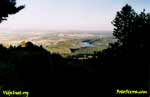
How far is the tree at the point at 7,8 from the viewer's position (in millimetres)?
38312

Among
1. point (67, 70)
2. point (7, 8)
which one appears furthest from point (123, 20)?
point (67, 70)

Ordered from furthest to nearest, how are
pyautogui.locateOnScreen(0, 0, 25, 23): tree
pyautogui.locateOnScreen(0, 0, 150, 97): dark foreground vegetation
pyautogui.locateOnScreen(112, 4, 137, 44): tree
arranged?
pyautogui.locateOnScreen(112, 4, 137, 44): tree, pyautogui.locateOnScreen(0, 0, 25, 23): tree, pyautogui.locateOnScreen(0, 0, 150, 97): dark foreground vegetation

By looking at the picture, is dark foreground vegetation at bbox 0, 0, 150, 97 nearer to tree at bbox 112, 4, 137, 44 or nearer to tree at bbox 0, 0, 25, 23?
tree at bbox 0, 0, 25, 23

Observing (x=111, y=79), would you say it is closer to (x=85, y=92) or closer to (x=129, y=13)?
(x=85, y=92)

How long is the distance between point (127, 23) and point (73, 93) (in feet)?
108

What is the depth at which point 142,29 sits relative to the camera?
38.3 meters

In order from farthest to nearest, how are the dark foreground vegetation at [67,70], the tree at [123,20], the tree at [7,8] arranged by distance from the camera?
the tree at [123,20] < the tree at [7,8] < the dark foreground vegetation at [67,70]

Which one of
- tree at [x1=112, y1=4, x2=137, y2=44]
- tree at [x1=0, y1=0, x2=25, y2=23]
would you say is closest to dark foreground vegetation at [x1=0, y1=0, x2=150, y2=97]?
tree at [x1=0, y1=0, x2=25, y2=23]

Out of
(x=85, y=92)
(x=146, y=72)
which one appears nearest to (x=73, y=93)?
(x=85, y=92)

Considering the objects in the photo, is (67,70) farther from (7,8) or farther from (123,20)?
(123,20)

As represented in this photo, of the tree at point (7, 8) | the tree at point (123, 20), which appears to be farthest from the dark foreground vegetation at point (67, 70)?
the tree at point (123, 20)

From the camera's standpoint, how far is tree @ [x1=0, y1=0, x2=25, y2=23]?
126 feet

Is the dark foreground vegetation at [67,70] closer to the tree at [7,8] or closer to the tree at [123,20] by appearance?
the tree at [7,8]

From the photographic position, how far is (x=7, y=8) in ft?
128
